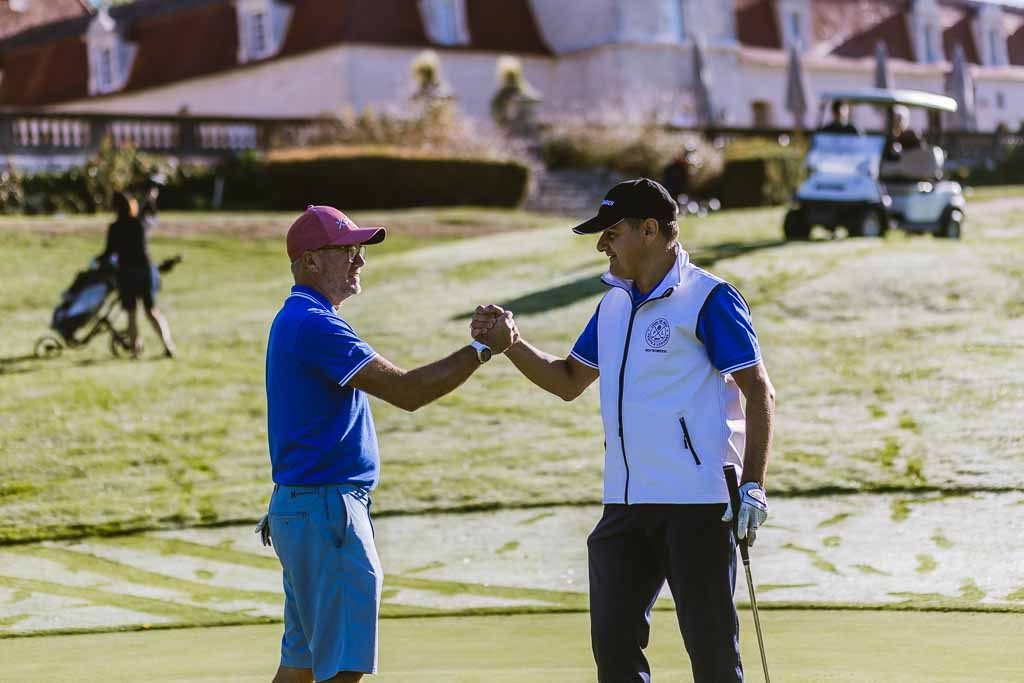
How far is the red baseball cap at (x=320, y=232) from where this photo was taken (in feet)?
18.8

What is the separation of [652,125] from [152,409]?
2708 cm

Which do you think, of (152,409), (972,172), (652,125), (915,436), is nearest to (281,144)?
(652,125)

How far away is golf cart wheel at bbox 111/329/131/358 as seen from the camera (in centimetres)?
1894

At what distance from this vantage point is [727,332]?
5699 millimetres

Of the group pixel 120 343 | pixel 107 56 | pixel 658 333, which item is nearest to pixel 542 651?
pixel 658 333

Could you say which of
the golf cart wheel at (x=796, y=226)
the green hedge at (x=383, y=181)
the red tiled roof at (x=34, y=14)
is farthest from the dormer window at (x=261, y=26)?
the golf cart wheel at (x=796, y=226)

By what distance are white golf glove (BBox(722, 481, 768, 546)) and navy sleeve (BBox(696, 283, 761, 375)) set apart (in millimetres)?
385

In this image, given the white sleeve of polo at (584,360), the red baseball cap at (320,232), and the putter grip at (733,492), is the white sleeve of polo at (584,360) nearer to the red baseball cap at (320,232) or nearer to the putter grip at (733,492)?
the putter grip at (733,492)

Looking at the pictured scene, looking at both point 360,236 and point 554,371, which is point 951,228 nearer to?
point 554,371

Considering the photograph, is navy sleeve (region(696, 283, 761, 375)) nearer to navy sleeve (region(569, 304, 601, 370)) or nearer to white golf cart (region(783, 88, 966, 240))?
navy sleeve (region(569, 304, 601, 370))

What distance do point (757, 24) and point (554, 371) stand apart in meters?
54.4

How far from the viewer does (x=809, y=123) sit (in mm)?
59000

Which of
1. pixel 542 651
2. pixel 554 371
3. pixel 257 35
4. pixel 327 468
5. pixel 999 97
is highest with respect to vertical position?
pixel 257 35

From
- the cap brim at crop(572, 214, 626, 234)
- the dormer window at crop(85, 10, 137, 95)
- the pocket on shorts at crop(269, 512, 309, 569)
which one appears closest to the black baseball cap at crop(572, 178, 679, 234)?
the cap brim at crop(572, 214, 626, 234)
